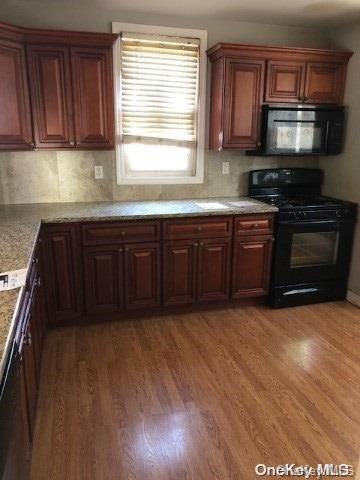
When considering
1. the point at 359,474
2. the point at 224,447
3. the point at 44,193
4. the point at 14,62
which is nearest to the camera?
the point at 359,474

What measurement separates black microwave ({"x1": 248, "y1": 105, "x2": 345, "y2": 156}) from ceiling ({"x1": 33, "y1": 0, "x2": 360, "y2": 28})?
73 cm

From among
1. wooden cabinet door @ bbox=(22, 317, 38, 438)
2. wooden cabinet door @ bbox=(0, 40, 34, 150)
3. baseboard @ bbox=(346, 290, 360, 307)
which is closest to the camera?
wooden cabinet door @ bbox=(22, 317, 38, 438)

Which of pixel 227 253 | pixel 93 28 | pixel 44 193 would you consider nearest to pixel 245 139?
pixel 227 253

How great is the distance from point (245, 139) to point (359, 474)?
8.95ft

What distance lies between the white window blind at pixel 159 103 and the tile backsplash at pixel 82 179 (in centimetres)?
17

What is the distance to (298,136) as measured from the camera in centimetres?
332

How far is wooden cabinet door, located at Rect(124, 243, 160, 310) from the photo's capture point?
2967 mm

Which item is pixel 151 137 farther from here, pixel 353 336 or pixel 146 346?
pixel 353 336

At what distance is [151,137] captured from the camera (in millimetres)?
3375

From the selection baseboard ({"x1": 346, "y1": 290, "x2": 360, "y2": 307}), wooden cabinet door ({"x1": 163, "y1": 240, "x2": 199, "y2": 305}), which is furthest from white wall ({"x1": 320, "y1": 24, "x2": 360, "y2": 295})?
wooden cabinet door ({"x1": 163, "y1": 240, "x2": 199, "y2": 305})

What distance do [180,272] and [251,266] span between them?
0.65 metres

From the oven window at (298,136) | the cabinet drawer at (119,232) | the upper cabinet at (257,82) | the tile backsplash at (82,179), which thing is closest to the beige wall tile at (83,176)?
the tile backsplash at (82,179)

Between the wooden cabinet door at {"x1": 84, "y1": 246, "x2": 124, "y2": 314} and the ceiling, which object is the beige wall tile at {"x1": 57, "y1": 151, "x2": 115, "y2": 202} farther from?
the ceiling

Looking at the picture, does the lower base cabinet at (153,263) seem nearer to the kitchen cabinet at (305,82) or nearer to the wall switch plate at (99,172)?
the wall switch plate at (99,172)
